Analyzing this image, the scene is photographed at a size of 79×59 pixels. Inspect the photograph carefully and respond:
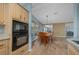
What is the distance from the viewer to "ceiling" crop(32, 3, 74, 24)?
1.96 meters

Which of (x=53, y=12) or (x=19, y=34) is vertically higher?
(x=53, y=12)

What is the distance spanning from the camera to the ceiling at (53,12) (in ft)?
6.44

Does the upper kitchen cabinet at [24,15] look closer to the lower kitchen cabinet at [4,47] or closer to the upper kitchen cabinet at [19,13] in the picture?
the upper kitchen cabinet at [19,13]

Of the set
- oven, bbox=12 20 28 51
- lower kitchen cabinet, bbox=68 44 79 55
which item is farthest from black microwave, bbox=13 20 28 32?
lower kitchen cabinet, bbox=68 44 79 55

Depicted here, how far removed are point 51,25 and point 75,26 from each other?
371 mm

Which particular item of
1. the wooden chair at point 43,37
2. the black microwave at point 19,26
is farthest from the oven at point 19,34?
the wooden chair at point 43,37

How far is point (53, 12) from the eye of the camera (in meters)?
2.00

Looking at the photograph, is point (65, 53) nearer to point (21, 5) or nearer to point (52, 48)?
point (52, 48)

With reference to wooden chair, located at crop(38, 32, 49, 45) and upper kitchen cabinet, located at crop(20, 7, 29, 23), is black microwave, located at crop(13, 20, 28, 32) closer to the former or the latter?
upper kitchen cabinet, located at crop(20, 7, 29, 23)

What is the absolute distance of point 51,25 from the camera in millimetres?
2012

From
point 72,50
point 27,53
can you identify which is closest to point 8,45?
point 27,53

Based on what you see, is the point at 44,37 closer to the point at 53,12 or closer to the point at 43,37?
the point at 43,37

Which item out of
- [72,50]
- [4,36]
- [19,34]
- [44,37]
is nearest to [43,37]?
[44,37]

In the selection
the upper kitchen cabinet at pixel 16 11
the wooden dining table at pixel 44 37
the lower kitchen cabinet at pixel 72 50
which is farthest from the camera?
the wooden dining table at pixel 44 37
